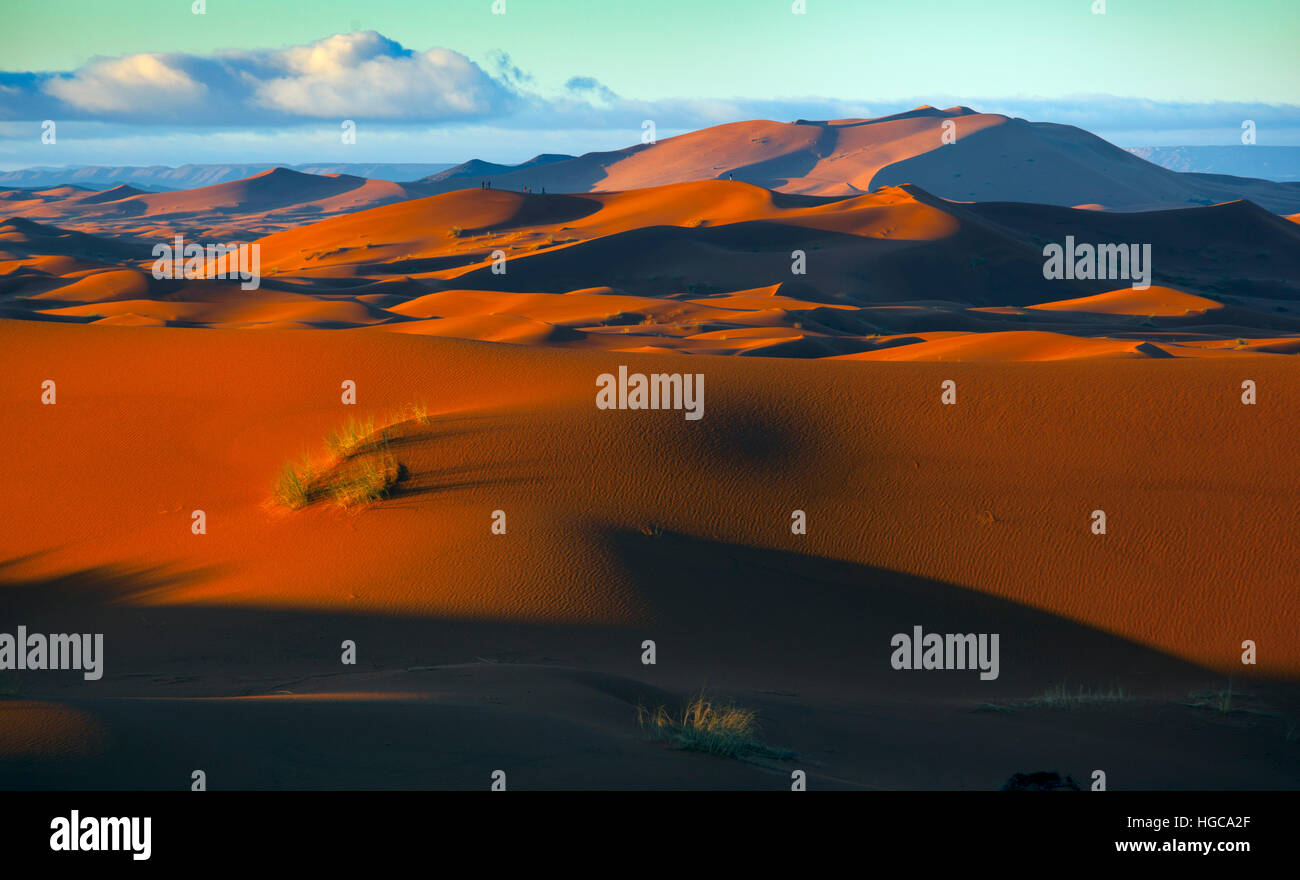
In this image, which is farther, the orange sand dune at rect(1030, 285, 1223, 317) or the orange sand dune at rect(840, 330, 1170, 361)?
the orange sand dune at rect(1030, 285, 1223, 317)

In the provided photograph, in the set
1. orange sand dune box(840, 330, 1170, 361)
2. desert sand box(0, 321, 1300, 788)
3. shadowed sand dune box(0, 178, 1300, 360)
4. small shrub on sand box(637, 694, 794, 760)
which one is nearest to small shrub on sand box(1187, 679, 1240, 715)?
desert sand box(0, 321, 1300, 788)

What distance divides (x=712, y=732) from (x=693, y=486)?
4.83 m

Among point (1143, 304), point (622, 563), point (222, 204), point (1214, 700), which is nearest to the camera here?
point (1214, 700)

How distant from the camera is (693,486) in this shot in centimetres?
1057

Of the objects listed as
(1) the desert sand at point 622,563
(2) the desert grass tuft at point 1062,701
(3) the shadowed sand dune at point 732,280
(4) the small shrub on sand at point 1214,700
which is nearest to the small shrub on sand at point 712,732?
(1) the desert sand at point 622,563

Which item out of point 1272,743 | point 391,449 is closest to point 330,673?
point 391,449

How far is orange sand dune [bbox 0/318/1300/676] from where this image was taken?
9.12 m

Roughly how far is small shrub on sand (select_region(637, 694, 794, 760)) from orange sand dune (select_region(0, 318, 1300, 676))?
92.1 inches

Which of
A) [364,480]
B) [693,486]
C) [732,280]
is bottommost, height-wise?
[693,486]

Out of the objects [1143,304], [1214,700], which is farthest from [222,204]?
[1214,700]

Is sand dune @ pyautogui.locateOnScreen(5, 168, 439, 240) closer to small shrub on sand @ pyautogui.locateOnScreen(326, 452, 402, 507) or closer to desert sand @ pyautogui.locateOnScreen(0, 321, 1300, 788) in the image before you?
desert sand @ pyautogui.locateOnScreen(0, 321, 1300, 788)

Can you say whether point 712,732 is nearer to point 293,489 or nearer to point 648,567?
point 648,567

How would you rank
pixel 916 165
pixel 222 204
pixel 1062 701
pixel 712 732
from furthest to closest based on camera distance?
1. pixel 222 204
2. pixel 916 165
3. pixel 1062 701
4. pixel 712 732

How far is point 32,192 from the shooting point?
164 meters
